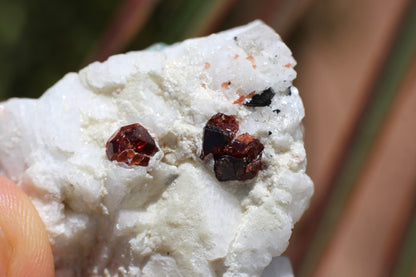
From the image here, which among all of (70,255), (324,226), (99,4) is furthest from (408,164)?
(70,255)

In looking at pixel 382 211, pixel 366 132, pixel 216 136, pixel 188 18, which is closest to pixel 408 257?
pixel 382 211

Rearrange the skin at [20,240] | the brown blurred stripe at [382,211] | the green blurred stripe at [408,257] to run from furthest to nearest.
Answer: the brown blurred stripe at [382,211], the green blurred stripe at [408,257], the skin at [20,240]

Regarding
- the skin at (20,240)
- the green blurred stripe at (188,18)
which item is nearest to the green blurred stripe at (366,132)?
the green blurred stripe at (188,18)

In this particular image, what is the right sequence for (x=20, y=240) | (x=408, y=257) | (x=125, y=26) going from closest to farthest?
(x=20, y=240)
(x=125, y=26)
(x=408, y=257)

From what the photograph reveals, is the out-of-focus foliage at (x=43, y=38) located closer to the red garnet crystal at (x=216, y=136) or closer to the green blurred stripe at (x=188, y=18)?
the green blurred stripe at (x=188, y=18)

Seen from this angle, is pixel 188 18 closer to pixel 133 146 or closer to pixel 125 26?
pixel 125 26

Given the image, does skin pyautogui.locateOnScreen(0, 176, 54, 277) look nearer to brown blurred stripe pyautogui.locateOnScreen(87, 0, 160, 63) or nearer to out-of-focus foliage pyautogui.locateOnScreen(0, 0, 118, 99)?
brown blurred stripe pyautogui.locateOnScreen(87, 0, 160, 63)

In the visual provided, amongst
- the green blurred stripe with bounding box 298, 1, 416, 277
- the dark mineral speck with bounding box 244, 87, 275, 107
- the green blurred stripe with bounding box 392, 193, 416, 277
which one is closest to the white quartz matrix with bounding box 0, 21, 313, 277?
the dark mineral speck with bounding box 244, 87, 275, 107

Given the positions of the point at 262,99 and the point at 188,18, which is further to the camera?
the point at 188,18
